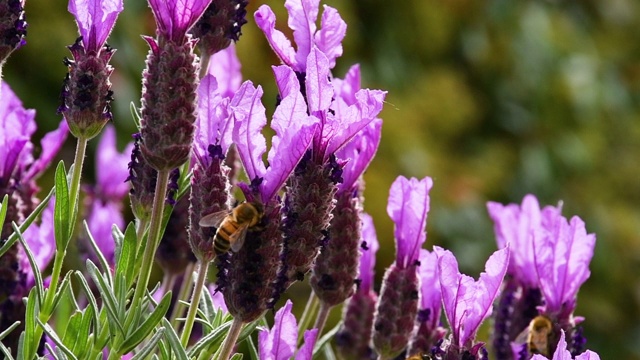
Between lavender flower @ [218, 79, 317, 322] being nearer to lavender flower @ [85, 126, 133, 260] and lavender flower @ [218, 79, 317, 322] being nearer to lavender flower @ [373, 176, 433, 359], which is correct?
lavender flower @ [373, 176, 433, 359]

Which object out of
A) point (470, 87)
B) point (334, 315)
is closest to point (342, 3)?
point (470, 87)

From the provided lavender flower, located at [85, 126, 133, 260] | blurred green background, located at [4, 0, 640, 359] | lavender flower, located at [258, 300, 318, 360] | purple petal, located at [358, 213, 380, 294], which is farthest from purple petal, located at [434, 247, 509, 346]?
blurred green background, located at [4, 0, 640, 359]

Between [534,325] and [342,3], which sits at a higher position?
[342,3]

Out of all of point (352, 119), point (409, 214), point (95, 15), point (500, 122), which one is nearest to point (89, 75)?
point (95, 15)

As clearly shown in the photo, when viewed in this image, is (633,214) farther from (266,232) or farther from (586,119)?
(266,232)

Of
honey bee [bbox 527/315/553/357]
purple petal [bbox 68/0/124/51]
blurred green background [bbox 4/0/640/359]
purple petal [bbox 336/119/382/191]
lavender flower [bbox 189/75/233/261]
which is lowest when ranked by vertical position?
lavender flower [bbox 189/75/233/261]

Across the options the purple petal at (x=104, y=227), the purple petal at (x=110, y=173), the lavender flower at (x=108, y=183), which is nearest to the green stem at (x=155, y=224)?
the purple petal at (x=104, y=227)
